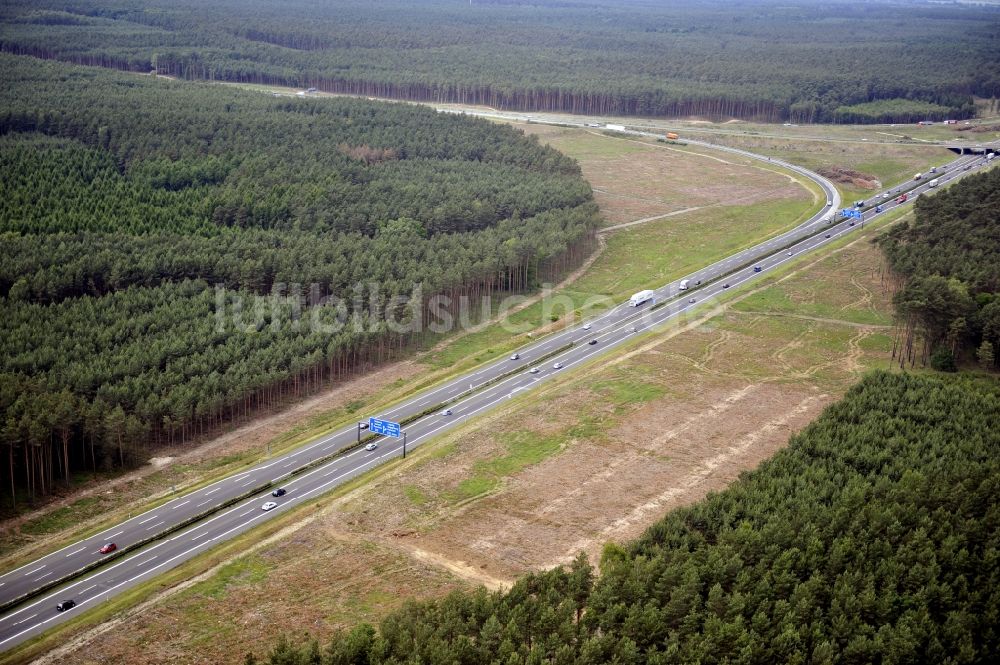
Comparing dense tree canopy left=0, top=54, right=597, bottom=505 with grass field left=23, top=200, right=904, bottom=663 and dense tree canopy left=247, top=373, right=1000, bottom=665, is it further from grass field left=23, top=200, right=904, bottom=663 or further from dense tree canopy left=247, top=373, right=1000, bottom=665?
dense tree canopy left=247, top=373, right=1000, bottom=665

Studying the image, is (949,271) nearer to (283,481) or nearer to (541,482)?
(541,482)

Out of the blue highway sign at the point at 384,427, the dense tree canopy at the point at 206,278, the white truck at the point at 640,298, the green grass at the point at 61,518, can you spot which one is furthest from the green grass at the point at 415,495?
the white truck at the point at 640,298

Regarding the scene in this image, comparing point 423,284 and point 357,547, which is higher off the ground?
point 423,284

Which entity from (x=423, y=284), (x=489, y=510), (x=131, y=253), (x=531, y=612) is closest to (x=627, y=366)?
(x=423, y=284)

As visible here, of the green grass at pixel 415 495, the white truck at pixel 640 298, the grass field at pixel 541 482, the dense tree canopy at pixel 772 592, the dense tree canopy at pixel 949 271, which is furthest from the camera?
the white truck at pixel 640 298

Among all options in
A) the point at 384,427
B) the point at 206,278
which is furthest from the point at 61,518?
the point at 206,278

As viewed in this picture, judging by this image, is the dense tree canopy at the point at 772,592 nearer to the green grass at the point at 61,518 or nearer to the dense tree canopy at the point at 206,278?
the green grass at the point at 61,518

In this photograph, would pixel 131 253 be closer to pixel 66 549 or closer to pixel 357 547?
pixel 66 549
